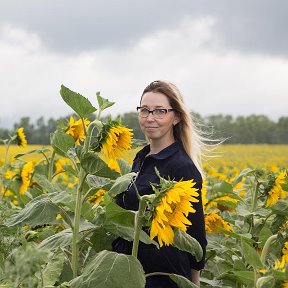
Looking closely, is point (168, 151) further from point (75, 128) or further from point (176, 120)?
point (75, 128)

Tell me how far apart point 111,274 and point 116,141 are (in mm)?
463

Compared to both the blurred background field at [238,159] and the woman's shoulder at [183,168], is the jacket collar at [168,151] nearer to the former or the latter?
the woman's shoulder at [183,168]

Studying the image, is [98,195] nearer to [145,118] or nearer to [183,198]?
[145,118]

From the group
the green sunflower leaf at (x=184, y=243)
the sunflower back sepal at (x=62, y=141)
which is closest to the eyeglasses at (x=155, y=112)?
the sunflower back sepal at (x=62, y=141)

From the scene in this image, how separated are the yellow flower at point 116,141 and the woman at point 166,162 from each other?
0.23 meters

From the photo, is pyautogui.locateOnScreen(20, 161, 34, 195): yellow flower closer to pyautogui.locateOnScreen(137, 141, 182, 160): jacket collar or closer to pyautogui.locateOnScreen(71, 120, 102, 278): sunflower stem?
pyautogui.locateOnScreen(137, 141, 182, 160): jacket collar

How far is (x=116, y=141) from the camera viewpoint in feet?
7.20

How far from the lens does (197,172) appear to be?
2.60 metres

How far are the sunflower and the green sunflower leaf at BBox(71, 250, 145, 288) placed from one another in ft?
1.17

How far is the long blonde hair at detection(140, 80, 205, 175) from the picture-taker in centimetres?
277

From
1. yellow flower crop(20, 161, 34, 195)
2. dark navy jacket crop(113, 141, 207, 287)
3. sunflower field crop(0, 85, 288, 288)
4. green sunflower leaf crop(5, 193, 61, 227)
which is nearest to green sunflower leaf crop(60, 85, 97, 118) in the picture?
sunflower field crop(0, 85, 288, 288)

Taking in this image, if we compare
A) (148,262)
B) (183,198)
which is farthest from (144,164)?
(183,198)

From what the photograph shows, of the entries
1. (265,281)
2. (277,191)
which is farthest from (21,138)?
(265,281)

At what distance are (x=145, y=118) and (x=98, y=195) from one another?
753 mm
